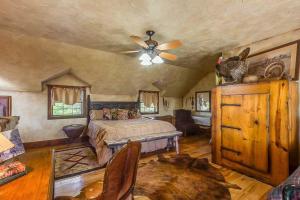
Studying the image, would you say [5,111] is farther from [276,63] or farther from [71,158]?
[276,63]

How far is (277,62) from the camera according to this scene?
119 inches

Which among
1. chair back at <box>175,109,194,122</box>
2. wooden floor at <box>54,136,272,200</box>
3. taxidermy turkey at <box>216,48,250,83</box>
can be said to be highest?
taxidermy turkey at <box>216,48,250,83</box>

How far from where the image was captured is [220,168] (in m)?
3.23

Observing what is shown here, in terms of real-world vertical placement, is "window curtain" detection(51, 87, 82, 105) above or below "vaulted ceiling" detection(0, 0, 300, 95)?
below

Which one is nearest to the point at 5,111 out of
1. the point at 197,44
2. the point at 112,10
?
the point at 112,10

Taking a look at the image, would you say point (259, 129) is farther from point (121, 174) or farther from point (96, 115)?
point (96, 115)

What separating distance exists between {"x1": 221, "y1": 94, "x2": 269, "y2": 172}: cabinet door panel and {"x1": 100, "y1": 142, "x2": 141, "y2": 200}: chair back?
2449 mm

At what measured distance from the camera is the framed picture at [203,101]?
653 cm

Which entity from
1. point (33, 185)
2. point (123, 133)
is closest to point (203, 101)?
point (123, 133)

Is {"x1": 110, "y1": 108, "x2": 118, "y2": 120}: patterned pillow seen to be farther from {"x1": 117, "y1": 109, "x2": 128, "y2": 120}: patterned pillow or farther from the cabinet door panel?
the cabinet door panel

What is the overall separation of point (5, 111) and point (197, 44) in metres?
5.25

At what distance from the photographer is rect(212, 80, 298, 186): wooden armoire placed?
2455 millimetres

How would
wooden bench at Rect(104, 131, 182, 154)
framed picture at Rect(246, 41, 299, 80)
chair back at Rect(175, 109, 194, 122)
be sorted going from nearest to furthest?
framed picture at Rect(246, 41, 299, 80), wooden bench at Rect(104, 131, 182, 154), chair back at Rect(175, 109, 194, 122)

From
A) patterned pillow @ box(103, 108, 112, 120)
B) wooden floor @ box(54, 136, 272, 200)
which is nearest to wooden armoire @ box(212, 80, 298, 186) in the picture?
wooden floor @ box(54, 136, 272, 200)
